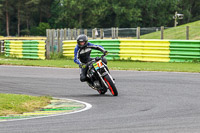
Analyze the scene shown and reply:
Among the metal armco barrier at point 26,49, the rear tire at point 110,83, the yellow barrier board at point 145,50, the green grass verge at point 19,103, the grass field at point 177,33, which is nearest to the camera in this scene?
the green grass verge at point 19,103

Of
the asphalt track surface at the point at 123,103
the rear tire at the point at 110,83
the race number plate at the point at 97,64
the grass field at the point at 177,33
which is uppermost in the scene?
the grass field at the point at 177,33

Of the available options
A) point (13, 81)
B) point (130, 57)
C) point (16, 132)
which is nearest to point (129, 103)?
point (16, 132)

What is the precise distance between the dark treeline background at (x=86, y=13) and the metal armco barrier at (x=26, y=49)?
59.4 metres

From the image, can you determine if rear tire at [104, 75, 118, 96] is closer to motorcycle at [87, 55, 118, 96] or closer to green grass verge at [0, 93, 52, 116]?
motorcycle at [87, 55, 118, 96]

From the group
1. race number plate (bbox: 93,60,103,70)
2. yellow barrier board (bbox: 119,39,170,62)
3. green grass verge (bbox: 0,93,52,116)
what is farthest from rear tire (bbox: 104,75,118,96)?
yellow barrier board (bbox: 119,39,170,62)

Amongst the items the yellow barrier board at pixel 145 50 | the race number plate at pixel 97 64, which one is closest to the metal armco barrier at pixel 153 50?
the yellow barrier board at pixel 145 50

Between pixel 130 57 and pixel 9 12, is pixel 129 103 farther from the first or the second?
pixel 9 12

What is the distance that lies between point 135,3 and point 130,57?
252 feet

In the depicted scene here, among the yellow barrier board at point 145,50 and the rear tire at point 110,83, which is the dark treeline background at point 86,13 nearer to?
the yellow barrier board at point 145,50

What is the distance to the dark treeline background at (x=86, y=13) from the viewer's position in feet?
310

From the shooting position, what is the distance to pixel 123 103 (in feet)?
34.1

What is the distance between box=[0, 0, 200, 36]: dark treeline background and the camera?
9444 centimetres

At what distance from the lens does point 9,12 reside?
10038 centimetres

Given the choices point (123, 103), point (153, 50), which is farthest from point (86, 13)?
point (123, 103)
